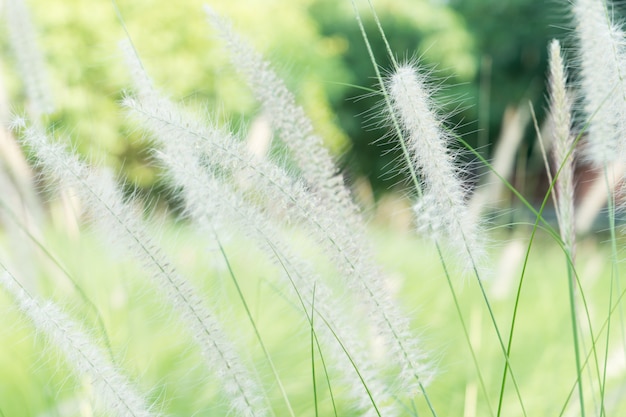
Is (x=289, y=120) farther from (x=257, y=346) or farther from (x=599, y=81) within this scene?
(x=257, y=346)

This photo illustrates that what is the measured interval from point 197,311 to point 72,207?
33 cm

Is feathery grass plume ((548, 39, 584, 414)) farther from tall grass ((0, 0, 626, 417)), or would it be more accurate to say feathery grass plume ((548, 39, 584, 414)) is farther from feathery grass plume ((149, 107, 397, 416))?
feathery grass plume ((149, 107, 397, 416))

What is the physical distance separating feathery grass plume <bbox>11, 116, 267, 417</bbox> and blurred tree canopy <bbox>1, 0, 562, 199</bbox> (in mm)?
2762

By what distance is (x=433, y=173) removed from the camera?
521 millimetres

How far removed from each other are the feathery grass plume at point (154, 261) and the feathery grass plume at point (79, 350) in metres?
0.06

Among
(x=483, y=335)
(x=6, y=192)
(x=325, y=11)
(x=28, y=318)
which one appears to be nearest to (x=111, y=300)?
(x=6, y=192)

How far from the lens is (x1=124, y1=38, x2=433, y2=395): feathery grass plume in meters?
0.48

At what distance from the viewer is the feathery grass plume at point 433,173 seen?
506 mm

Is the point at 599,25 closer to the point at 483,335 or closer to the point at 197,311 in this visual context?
the point at 197,311

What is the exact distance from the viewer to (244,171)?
49 cm

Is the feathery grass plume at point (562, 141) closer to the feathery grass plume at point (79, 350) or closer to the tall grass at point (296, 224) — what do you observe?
the tall grass at point (296, 224)

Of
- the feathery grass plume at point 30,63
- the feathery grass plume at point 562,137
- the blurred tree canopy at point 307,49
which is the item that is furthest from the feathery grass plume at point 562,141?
the blurred tree canopy at point 307,49

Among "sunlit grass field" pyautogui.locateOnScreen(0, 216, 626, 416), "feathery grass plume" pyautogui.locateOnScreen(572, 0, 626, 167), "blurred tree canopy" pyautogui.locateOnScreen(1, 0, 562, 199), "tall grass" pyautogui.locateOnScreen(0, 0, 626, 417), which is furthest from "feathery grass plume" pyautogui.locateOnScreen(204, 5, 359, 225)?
"blurred tree canopy" pyautogui.locateOnScreen(1, 0, 562, 199)

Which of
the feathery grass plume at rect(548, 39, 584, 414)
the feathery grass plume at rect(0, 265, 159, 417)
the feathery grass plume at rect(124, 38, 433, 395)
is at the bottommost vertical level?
the feathery grass plume at rect(0, 265, 159, 417)
